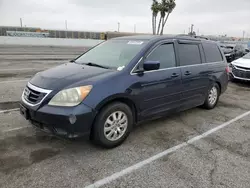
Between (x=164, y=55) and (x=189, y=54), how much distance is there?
0.85 meters

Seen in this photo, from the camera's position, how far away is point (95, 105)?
3.11 metres

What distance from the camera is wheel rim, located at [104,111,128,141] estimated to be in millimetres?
3365

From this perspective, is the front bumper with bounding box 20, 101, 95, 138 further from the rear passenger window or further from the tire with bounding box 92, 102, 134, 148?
the rear passenger window

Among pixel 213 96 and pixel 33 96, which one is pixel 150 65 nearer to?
pixel 33 96

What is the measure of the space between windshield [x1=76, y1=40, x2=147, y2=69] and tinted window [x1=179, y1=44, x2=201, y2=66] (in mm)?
948

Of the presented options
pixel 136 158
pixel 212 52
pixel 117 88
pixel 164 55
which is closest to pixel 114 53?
pixel 164 55

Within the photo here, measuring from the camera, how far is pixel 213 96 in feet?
18.3

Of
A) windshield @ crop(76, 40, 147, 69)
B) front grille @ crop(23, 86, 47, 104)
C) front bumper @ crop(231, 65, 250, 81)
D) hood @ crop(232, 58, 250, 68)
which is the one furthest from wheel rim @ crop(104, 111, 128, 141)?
hood @ crop(232, 58, 250, 68)

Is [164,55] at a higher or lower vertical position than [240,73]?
higher

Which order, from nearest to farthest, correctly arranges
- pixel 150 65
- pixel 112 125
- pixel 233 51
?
pixel 112 125 → pixel 150 65 → pixel 233 51

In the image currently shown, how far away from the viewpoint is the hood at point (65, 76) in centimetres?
322

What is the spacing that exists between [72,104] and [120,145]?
3.63ft

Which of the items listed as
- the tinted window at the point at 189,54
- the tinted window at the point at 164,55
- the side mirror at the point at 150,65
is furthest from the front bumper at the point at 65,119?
the tinted window at the point at 189,54

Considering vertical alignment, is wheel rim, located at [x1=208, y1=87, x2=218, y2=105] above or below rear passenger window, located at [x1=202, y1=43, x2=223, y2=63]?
below
